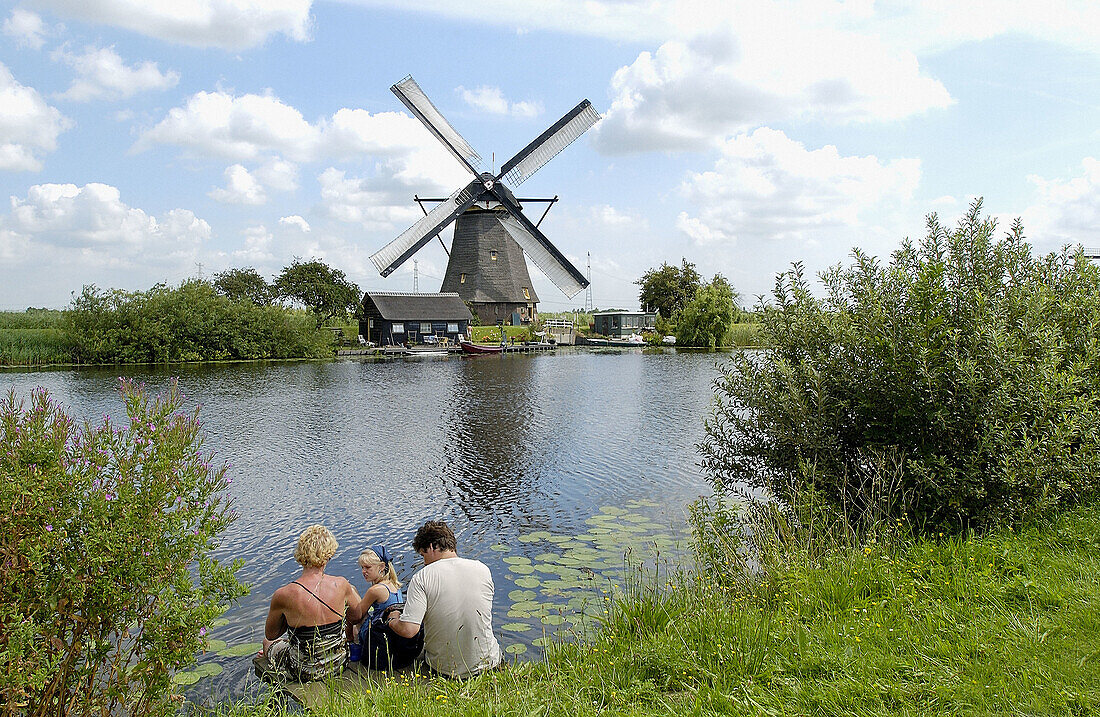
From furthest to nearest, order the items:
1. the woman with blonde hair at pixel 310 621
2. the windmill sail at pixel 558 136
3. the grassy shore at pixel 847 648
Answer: the windmill sail at pixel 558 136, the woman with blonde hair at pixel 310 621, the grassy shore at pixel 847 648

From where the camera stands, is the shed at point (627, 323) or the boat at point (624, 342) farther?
the shed at point (627, 323)

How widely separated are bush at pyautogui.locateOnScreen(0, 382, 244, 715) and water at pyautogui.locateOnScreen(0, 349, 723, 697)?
5.22ft

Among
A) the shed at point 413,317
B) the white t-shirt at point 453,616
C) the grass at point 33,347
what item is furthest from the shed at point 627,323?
the white t-shirt at point 453,616

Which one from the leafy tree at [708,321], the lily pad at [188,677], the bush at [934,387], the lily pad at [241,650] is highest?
the leafy tree at [708,321]

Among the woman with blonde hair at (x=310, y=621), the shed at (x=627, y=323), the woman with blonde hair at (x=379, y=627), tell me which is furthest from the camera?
the shed at (x=627, y=323)

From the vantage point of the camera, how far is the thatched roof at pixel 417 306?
50.2 metres

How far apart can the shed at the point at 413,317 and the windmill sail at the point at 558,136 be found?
12.6 meters

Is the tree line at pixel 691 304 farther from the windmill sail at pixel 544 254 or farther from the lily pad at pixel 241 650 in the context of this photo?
the lily pad at pixel 241 650

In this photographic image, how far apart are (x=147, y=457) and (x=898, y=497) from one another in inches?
227

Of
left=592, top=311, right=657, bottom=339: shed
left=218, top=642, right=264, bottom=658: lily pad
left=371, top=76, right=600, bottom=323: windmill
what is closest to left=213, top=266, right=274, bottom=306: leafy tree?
left=371, top=76, right=600, bottom=323: windmill

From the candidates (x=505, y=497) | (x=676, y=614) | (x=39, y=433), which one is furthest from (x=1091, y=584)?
(x=505, y=497)

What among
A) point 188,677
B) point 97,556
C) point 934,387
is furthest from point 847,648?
point 188,677

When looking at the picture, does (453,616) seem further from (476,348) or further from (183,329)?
(476,348)

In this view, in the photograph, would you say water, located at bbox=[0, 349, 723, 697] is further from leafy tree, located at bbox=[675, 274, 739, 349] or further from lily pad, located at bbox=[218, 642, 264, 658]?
leafy tree, located at bbox=[675, 274, 739, 349]
